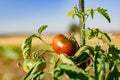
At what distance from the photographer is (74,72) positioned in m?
1.68

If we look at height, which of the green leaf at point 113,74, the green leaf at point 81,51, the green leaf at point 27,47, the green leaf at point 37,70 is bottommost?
the green leaf at point 113,74

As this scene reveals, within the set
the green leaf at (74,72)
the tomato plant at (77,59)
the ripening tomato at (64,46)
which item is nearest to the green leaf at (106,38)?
the tomato plant at (77,59)

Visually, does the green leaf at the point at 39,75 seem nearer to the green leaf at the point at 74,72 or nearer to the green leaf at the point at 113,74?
the green leaf at the point at 74,72

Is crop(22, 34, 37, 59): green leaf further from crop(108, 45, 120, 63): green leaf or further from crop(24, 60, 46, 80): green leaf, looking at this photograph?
crop(108, 45, 120, 63): green leaf

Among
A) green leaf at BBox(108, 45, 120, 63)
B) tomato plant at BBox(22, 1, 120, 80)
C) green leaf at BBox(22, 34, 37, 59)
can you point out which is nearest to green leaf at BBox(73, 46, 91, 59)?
tomato plant at BBox(22, 1, 120, 80)

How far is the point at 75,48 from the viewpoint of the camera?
1.84 metres

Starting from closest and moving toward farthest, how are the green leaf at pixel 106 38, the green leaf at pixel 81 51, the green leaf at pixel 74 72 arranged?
the green leaf at pixel 74 72 < the green leaf at pixel 81 51 < the green leaf at pixel 106 38

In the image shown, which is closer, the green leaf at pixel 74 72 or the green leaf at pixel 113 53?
the green leaf at pixel 74 72

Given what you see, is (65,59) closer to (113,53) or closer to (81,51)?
(81,51)

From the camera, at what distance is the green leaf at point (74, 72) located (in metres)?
1.67

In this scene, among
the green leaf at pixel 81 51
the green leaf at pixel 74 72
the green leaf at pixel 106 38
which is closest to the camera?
the green leaf at pixel 74 72

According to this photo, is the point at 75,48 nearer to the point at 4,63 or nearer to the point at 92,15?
the point at 92,15

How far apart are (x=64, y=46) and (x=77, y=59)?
0.08m

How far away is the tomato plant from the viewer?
171cm
